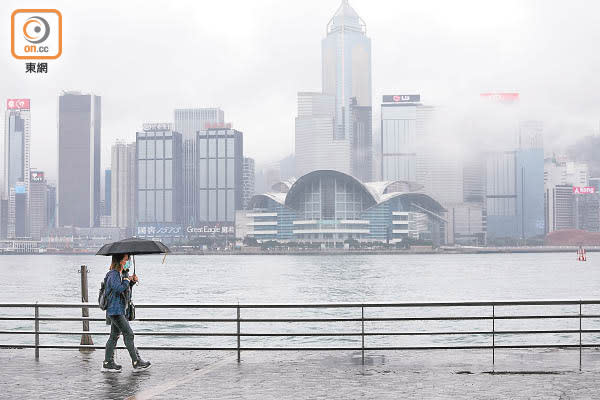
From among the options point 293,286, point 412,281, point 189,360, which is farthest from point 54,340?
point 412,281

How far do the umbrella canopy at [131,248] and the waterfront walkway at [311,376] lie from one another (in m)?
1.88

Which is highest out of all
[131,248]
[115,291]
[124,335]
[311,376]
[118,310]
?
[131,248]

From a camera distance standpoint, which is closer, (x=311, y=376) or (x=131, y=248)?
(x=311, y=376)

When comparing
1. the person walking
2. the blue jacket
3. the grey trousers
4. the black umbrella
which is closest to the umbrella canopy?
the black umbrella

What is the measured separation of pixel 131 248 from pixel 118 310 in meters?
1.00

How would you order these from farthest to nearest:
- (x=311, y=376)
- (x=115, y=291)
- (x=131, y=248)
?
(x=131, y=248)
(x=115, y=291)
(x=311, y=376)

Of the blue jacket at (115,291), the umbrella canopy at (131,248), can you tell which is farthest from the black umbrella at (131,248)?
the blue jacket at (115,291)

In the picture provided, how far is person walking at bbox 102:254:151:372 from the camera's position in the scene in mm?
12992

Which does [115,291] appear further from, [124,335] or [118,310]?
[124,335]

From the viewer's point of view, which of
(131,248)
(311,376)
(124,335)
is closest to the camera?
(311,376)

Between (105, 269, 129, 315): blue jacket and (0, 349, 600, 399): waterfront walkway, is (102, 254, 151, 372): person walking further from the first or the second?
(0, 349, 600, 399): waterfront walkway

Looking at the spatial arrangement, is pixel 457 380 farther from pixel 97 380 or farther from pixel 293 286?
pixel 293 286

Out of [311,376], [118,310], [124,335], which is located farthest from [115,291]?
[311,376]

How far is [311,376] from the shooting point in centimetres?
1238
